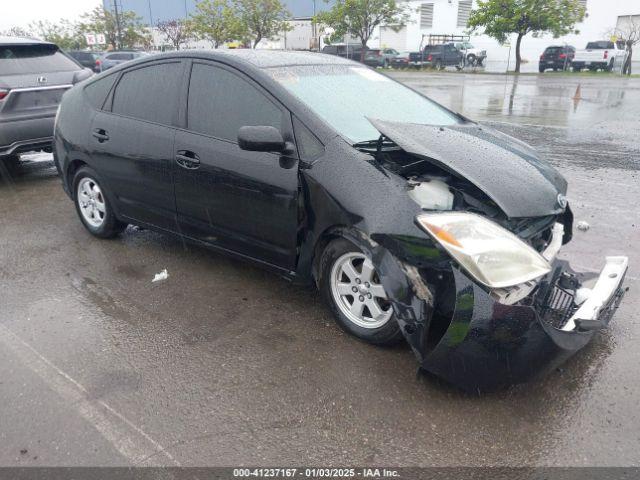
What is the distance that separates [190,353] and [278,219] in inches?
38.2

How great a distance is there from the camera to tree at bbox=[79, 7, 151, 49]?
1891 inches

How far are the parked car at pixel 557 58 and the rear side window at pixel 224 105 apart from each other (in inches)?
1320

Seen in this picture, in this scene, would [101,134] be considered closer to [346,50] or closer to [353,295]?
[353,295]

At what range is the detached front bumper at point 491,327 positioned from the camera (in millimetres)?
2471

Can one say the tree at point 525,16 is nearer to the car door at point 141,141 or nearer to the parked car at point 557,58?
the parked car at point 557,58

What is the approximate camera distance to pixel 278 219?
346cm

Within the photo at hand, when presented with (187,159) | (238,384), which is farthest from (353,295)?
(187,159)

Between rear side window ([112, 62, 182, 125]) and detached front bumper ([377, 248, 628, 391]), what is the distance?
2.25m

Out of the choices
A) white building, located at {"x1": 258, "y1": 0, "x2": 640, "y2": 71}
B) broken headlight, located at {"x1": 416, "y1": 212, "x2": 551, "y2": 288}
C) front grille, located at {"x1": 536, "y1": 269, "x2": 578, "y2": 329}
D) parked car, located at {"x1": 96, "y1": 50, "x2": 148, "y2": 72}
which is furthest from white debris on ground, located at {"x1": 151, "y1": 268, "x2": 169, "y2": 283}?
white building, located at {"x1": 258, "y1": 0, "x2": 640, "y2": 71}


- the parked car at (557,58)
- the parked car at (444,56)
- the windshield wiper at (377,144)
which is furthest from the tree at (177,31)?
the windshield wiper at (377,144)

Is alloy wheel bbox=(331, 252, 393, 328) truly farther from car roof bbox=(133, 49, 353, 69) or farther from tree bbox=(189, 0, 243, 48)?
tree bbox=(189, 0, 243, 48)

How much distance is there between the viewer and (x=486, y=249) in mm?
2533

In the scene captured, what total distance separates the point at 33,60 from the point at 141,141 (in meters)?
4.46

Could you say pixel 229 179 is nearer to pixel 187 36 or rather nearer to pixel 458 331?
pixel 458 331
